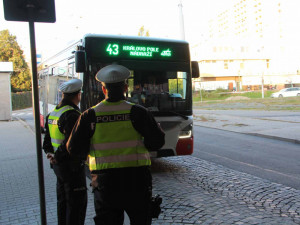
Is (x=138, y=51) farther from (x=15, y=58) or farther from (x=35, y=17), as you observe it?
(x=15, y=58)

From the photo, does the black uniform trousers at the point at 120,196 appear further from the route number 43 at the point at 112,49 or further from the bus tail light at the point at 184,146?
the route number 43 at the point at 112,49

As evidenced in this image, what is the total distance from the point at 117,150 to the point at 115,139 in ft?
0.29

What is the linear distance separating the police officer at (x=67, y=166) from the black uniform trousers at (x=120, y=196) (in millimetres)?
832

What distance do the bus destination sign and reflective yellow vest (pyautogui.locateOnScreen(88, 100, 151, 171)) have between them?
4.33 meters

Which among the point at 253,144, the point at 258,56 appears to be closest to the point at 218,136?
the point at 253,144

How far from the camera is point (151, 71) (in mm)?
6906

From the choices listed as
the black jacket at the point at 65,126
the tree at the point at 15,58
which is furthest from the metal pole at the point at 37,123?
the tree at the point at 15,58

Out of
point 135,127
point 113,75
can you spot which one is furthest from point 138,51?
point 135,127

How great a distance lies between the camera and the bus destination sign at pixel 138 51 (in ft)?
22.1

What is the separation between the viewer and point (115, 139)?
2533mm

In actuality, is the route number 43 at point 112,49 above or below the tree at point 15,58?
below

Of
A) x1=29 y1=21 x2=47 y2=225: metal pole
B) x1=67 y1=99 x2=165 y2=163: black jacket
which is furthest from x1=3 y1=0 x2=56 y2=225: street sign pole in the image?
x1=67 y1=99 x2=165 y2=163: black jacket

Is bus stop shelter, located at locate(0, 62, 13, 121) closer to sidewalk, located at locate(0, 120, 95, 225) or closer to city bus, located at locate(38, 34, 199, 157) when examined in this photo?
sidewalk, located at locate(0, 120, 95, 225)

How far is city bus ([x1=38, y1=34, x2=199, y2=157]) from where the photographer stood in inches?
257
